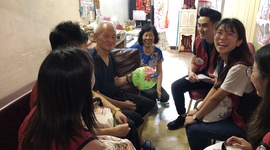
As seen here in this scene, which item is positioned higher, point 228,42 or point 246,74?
point 228,42

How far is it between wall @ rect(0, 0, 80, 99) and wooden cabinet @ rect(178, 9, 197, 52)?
13.3 feet

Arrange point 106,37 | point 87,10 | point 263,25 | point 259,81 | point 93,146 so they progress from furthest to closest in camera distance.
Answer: point 87,10 → point 263,25 → point 106,37 → point 259,81 → point 93,146

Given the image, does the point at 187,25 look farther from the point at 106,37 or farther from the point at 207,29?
the point at 106,37

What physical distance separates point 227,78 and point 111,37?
0.91 meters

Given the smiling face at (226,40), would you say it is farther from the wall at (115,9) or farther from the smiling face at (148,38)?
the wall at (115,9)

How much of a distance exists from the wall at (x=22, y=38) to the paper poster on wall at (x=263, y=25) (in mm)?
2057

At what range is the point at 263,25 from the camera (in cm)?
217

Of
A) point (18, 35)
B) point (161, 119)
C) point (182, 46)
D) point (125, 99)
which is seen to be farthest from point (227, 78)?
point (182, 46)

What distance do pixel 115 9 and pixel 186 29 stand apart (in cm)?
211

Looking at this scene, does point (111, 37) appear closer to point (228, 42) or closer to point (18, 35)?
point (18, 35)

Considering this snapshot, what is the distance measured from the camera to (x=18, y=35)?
5.62ft

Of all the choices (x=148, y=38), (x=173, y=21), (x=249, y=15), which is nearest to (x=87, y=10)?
(x=148, y=38)

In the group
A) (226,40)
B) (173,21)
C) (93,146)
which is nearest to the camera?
(93,146)

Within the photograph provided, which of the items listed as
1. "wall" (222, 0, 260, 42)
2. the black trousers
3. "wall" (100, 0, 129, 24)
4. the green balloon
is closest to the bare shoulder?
the green balloon
